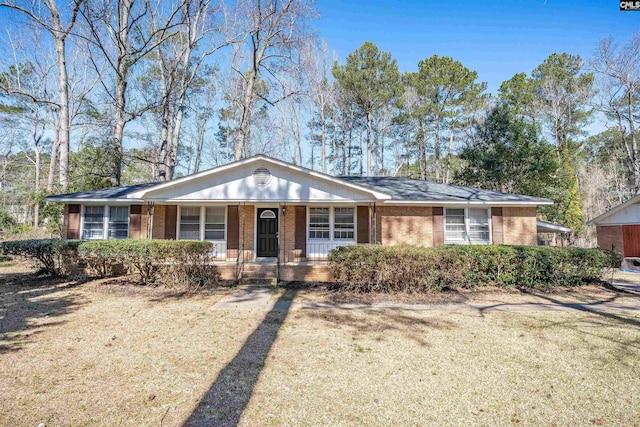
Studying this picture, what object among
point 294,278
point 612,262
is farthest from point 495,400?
point 612,262

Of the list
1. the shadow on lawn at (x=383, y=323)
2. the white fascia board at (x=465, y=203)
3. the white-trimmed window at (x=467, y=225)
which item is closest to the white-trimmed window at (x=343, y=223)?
the white fascia board at (x=465, y=203)

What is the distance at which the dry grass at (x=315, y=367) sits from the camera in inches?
131

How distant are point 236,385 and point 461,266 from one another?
24.0 ft

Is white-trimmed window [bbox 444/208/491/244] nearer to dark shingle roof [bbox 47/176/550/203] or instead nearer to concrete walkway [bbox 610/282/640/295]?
dark shingle roof [bbox 47/176/550/203]

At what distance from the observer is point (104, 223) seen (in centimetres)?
1277

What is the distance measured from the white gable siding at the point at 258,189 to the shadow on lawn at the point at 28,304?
3918 mm

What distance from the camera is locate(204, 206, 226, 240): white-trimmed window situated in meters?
12.6

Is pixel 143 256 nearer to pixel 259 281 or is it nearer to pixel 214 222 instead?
pixel 214 222

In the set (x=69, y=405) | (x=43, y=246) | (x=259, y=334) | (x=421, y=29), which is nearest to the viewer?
(x=69, y=405)

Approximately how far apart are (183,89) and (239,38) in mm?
5061

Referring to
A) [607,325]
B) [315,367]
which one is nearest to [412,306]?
[607,325]

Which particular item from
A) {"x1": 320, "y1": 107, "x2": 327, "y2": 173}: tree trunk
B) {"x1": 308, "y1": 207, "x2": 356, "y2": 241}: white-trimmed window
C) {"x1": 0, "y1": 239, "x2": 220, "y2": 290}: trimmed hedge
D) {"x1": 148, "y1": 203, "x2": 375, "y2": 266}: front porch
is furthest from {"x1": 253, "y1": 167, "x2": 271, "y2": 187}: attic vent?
{"x1": 320, "y1": 107, "x2": 327, "y2": 173}: tree trunk

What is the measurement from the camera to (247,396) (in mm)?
3658

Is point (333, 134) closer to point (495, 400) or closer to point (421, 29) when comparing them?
point (421, 29)
